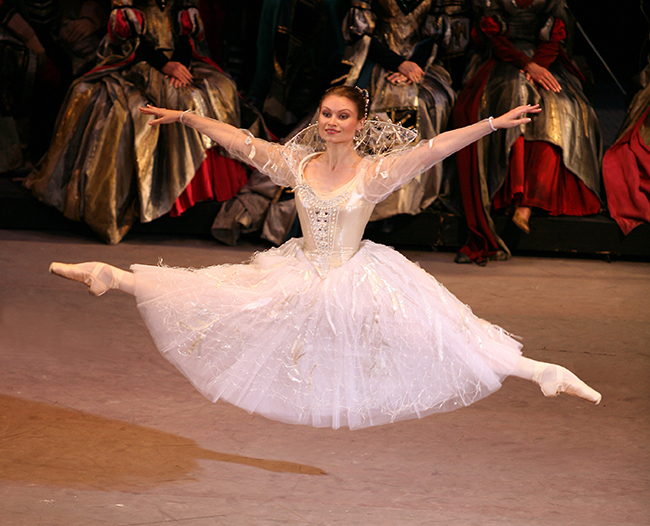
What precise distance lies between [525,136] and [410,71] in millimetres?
783

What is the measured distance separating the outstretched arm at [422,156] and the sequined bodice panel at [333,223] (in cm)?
6

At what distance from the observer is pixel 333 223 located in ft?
8.46

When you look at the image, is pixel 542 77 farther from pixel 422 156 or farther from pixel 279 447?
pixel 279 447

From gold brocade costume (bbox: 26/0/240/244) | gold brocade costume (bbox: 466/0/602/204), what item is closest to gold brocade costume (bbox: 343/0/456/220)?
gold brocade costume (bbox: 466/0/602/204)

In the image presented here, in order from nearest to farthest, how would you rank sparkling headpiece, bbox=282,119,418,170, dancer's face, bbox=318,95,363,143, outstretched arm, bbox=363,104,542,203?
1. outstretched arm, bbox=363,104,542,203
2. dancer's face, bbox=318,95,363,143
3. sparkling headpiece, bbox=282,119,418,170

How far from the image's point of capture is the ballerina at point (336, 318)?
2369 millimetres

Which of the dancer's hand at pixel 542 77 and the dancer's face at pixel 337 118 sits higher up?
the dancer's face at pixel 337 118

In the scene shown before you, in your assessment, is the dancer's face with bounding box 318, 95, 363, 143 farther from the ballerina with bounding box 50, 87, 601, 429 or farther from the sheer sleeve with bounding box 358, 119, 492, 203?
the sheer sleeve with bounding box 358, 119, 492, 203

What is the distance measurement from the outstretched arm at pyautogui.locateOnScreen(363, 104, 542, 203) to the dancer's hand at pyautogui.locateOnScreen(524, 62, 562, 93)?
255cm

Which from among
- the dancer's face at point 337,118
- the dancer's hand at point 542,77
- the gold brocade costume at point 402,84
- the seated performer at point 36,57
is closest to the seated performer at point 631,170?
the dancer's hand at point 542,77

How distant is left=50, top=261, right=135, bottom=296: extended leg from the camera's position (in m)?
2.55

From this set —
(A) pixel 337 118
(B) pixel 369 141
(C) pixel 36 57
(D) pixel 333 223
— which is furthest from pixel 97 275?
(C) pixel 36 57

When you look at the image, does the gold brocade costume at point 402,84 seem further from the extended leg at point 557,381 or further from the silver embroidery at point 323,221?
the extended leg at point 557,381

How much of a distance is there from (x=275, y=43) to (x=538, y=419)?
3.41 meters
